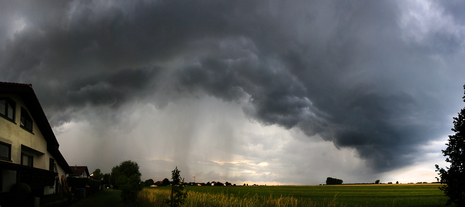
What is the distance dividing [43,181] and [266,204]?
74.4ft

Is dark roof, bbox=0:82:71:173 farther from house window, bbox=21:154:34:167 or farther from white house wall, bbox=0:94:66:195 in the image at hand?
house window, bbox=21:154:34:167

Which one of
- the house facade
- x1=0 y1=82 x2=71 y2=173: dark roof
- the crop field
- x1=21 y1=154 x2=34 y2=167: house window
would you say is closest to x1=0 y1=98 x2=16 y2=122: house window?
the house facade

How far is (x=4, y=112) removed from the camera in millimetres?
18594

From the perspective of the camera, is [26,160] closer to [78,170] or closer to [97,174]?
[78,170]

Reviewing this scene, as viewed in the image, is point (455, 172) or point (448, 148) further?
point (448, 148)

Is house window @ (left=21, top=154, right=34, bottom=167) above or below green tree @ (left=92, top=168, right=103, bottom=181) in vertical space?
above

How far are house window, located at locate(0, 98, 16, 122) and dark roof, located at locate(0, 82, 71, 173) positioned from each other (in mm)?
761

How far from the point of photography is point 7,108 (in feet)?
62.0

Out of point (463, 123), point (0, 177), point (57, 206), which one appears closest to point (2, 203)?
point (0, 177)

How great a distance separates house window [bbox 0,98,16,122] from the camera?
18422mm

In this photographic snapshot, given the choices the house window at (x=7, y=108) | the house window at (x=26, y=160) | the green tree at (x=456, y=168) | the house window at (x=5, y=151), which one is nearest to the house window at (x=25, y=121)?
the house window at (x=7, y=108)

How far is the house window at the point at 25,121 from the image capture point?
72.9 feet

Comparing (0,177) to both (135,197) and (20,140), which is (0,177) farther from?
(135,197)

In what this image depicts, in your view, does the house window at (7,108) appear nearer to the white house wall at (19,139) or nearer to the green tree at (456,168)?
the white house wall at (19,139)
